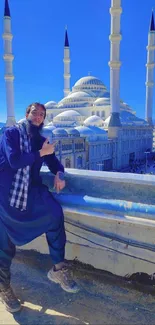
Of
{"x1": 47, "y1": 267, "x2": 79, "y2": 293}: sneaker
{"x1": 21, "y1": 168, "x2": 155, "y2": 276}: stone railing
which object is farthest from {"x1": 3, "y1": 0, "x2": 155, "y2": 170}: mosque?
{"x1": 47, "y1": 267, "x2": 79, "y2": 293}: sneaker

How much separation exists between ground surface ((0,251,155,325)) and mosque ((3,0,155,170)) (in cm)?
1511

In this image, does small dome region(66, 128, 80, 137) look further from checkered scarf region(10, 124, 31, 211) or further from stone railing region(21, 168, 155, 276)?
checkered scarf region(10, 124, 31, 211)

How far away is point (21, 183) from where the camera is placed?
1.81m

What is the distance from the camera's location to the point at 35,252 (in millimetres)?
2387

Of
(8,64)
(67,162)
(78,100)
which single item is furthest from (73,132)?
(78,100)

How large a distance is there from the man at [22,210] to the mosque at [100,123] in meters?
15.2

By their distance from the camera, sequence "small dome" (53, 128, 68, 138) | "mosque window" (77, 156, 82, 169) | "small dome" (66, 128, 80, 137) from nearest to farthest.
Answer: "small dome" (53, 128, 68, 138) → "small dome" (66, 128, 80, 137) → "mosque window" (77, 156, 82, 169)

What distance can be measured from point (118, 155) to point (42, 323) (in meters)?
25.9

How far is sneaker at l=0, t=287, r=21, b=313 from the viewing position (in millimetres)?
1767

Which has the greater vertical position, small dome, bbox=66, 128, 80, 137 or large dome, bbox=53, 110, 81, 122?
large dome, bbox=53, 110, 81, 122

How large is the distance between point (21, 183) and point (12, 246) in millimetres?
422

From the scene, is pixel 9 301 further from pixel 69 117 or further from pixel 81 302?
pixel 69 117

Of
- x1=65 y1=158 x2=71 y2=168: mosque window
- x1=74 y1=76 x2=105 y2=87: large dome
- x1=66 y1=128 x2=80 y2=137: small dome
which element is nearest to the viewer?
x1=65 y1=158 x2=71 y2=168: mosque window

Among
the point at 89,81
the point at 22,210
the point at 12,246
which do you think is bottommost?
the point at 12,246
